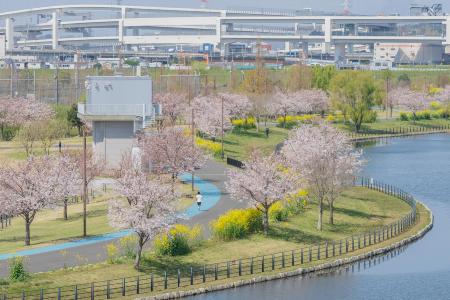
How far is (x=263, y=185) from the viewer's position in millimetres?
43594

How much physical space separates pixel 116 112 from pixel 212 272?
85.0ft

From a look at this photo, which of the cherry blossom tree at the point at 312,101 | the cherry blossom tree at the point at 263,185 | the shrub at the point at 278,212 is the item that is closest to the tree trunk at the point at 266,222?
the cherry blossom tree at the point at 263,185

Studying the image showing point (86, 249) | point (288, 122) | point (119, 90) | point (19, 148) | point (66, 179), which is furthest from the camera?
point (288, 122)

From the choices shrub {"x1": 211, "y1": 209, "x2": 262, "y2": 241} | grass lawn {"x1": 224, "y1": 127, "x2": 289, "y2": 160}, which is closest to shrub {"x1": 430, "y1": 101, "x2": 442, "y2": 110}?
grass lawn {"x1": 224, "y1": 127, "x2": 289, "y2": 160}

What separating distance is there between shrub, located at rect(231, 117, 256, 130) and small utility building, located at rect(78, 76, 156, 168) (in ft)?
90.1

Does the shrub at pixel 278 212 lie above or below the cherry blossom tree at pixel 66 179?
below

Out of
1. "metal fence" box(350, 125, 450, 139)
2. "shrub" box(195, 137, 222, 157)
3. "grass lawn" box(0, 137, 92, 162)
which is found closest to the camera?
"grass lawn" box(0, 137, 92, 162)

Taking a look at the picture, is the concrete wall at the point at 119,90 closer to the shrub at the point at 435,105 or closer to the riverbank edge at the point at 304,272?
the riverbank edge at the point at 304,272

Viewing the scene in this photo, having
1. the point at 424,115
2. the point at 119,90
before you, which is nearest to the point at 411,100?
the point at 424,115

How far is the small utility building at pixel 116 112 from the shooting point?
61.5m

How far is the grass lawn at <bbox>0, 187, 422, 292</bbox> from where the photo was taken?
35500mm

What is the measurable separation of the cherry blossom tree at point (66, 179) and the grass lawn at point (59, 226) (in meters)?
1.08

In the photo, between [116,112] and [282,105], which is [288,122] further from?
[116,112]

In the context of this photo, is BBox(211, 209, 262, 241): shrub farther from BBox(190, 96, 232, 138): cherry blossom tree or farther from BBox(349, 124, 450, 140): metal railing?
BBox(349, 124, 450, 140): metal railing
